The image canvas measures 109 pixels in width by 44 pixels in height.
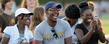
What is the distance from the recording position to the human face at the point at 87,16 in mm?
7812

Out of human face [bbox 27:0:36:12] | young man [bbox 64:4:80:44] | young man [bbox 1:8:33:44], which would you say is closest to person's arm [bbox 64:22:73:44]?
young man [bbox 1:8:33:44]

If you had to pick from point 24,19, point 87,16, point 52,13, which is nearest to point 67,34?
point 52,13

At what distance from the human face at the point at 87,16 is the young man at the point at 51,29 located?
0.98 m

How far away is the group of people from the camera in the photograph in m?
6.88

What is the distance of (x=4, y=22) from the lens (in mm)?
9086

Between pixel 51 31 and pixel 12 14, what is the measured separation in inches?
122

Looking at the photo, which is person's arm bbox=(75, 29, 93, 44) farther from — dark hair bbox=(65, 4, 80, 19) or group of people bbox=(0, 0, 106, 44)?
dark hair bbox=(65, 4, 80, 19)

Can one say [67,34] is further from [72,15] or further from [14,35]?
[72,15]

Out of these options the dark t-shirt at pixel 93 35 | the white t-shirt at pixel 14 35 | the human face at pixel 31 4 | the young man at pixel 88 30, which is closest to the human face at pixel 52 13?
the white t-shirt at pixel 14 35

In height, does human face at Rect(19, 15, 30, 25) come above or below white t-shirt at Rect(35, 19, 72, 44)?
above

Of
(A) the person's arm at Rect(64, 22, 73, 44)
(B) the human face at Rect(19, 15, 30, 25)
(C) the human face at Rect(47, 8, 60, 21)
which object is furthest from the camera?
(B) the human face at Rect(19, 15, 30, 25)

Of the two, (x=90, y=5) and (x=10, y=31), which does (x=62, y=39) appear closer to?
(x=10, y=31)

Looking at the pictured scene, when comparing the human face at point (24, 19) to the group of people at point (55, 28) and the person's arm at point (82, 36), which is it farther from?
the person's arm at point (82, 36)

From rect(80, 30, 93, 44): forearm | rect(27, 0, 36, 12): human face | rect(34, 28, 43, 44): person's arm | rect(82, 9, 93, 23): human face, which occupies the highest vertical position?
rect(27, 0, 36, 12): human face
